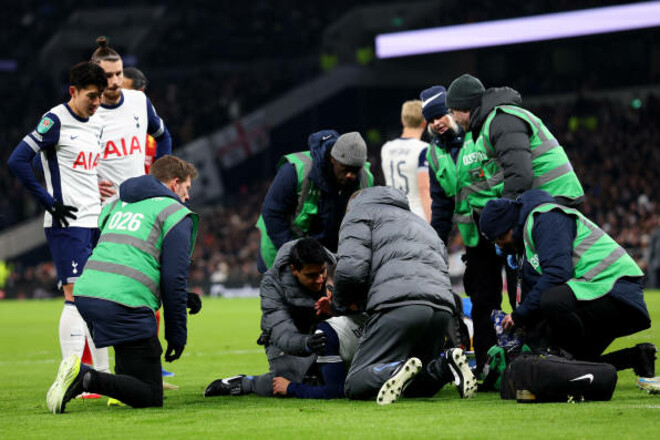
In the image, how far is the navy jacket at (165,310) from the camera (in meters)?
6.33

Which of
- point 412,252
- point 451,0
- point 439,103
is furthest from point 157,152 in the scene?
point 451,0

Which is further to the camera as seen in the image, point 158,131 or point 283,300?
point 158,131

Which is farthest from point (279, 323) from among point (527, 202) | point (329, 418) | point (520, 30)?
point (520, 30)

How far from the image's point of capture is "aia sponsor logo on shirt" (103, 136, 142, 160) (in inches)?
332

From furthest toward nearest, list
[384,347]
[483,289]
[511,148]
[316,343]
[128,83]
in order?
1. [128,83]
2. [483,289]
3. [511,148]
4. [316,343]
5. [384,347]

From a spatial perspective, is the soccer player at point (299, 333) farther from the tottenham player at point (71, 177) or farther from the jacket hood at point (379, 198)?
the tottenham player at point (71, 177)

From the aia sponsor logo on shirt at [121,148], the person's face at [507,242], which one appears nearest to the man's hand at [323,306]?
the person's face at [507,242]

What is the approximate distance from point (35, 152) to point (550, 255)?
12.3 ft

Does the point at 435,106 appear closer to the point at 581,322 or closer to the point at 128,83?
the point at 581,322

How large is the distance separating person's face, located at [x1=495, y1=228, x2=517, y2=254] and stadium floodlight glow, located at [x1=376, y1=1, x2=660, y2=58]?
24163 millimetres

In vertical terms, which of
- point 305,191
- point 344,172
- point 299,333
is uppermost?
point 344,172

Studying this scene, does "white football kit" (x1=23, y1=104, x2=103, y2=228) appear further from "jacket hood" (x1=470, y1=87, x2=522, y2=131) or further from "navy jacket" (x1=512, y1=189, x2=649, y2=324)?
"navy jacket" (x1=512, y1=189, x2=649, y2=324)

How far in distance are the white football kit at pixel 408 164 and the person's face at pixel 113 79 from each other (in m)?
2.42

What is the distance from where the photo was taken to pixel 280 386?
7102mm
